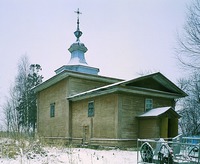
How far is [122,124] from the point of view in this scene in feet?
59.2

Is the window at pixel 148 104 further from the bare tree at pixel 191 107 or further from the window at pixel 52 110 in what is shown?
the bare tree at pixel 191 107

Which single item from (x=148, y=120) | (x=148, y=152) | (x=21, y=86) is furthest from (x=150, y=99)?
(x=21, y=86)

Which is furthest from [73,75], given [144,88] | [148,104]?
[148,104]

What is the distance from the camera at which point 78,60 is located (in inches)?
1280

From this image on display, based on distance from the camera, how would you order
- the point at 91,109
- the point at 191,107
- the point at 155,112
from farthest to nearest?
1. the point at 191,107
2. the point at 91,109
3. the point at 155,112

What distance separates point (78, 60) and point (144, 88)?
14669mm

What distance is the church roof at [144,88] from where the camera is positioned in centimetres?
1803

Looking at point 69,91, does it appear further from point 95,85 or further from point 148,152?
point 148,152

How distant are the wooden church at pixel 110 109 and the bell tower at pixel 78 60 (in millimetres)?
5093

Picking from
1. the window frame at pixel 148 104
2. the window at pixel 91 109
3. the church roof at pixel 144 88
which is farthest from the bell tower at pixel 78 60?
the window frame at pixel 148 104

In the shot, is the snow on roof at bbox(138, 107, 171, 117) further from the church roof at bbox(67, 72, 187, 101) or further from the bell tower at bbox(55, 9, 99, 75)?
the bell tower at bbox(55, 9, 99, 75)

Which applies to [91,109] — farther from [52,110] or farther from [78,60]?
[78,60]

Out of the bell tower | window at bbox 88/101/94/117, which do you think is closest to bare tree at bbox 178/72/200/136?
the bell tower

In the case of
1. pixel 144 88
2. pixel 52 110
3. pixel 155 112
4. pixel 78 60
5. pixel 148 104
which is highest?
pixel 78 60
